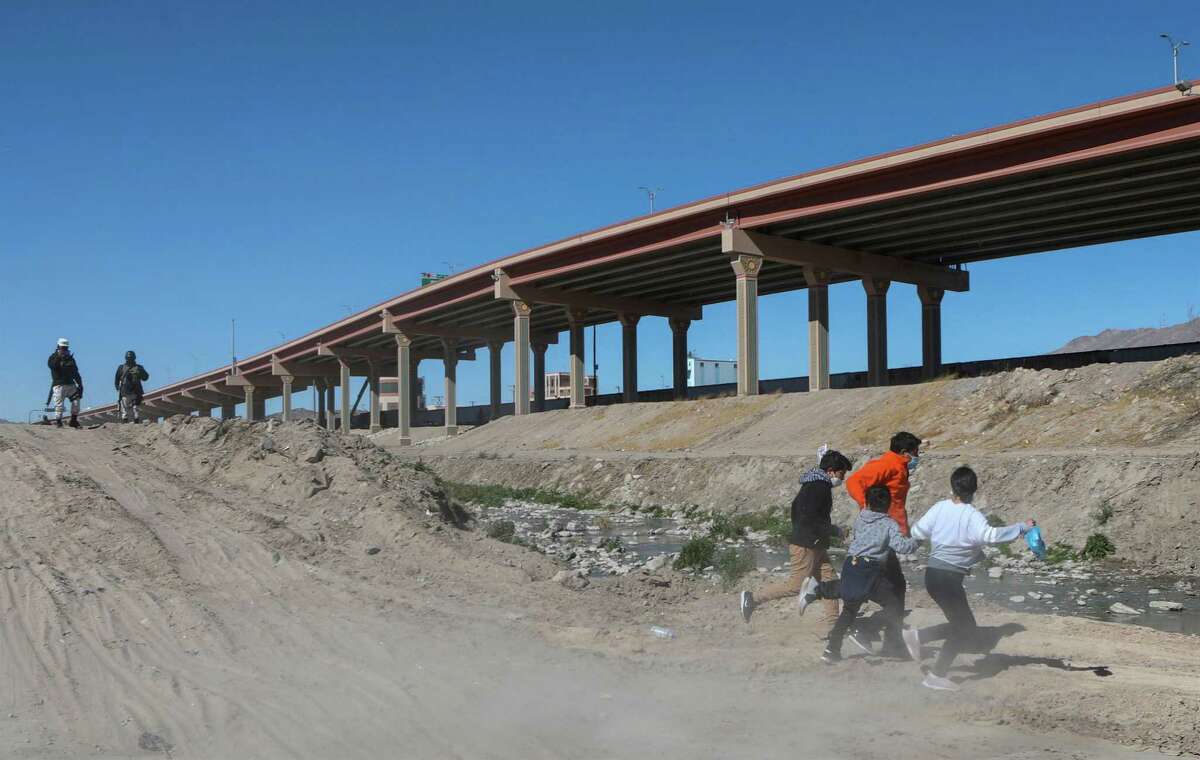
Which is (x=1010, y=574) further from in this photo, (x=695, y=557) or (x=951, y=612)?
(x=951, y=612)

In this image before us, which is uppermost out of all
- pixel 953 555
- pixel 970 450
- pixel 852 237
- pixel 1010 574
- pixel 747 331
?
pixel 852 237

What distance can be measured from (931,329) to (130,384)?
3112 centimetres

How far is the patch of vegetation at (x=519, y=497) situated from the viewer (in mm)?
27406

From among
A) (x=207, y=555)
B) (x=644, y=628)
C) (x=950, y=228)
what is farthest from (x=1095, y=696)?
(x=950, y=228)

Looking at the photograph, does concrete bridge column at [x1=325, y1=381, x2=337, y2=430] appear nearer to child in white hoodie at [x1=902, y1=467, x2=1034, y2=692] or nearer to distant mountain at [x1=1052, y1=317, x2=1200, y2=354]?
distant mountain at [x1=1052, y1=317, x2=1200, y2=354]

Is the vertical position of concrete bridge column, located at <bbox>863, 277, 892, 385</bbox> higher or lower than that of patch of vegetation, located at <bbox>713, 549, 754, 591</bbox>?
higher

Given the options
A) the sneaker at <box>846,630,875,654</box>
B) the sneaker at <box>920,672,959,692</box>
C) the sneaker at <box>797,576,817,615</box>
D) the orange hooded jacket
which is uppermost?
the orange hooded jacket

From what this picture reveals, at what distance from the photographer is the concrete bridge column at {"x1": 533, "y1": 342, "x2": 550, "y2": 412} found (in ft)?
208

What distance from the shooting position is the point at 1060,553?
15148 millimetres

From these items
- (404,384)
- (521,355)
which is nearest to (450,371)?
(404,384)

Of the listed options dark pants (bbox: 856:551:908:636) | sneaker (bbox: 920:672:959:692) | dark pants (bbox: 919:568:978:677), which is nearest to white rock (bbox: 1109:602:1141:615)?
dark pants (bbox: 856:551:908:636)

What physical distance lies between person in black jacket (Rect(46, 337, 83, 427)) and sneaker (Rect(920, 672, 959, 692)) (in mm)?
17603

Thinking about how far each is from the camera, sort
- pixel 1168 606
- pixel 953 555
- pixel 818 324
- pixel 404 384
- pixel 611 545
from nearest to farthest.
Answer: pixel 953 555 → pixel 1168 606 → pixel 611 545 → pixel 818 324 → pixel 404 384

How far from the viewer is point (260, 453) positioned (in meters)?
15.6
